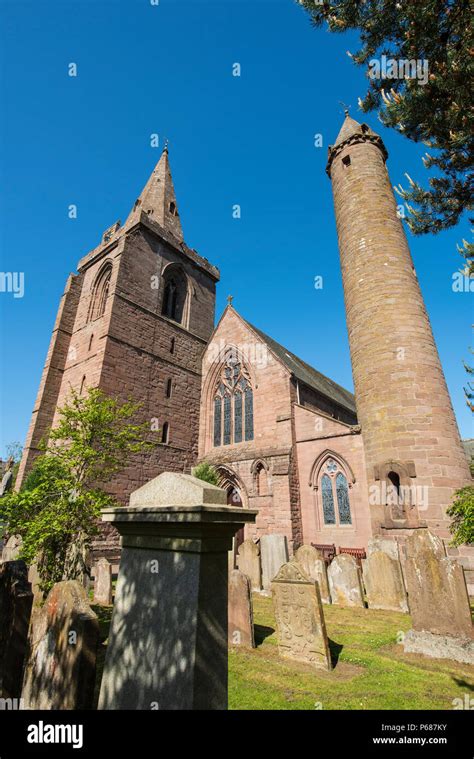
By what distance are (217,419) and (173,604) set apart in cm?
1776

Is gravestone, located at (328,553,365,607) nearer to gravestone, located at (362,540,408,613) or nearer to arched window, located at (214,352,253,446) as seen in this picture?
gravestone, located at (362,540,408,613)

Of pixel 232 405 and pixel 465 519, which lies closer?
pixel 465 519

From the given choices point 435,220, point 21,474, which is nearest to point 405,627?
point 435,220

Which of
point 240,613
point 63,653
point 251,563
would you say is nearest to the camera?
point 63,653

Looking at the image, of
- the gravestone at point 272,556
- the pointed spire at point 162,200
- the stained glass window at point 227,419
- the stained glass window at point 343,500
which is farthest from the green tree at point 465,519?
the pointed spire at point 162,200

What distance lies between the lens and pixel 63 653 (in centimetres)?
235

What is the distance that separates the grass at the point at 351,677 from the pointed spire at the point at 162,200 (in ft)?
72.1

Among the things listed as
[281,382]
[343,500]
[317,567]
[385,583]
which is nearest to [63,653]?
[317,567]

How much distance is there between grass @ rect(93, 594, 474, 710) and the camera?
408cm

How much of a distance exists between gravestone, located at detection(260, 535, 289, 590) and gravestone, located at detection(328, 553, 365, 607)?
1.56m

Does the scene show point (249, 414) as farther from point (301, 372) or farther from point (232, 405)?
point (301, 372)

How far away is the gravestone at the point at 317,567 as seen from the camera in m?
8.72

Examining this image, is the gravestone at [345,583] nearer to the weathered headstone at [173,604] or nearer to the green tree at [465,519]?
the green tree at [465,519]

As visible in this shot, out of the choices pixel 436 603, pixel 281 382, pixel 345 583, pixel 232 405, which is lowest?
pixel 345 583
